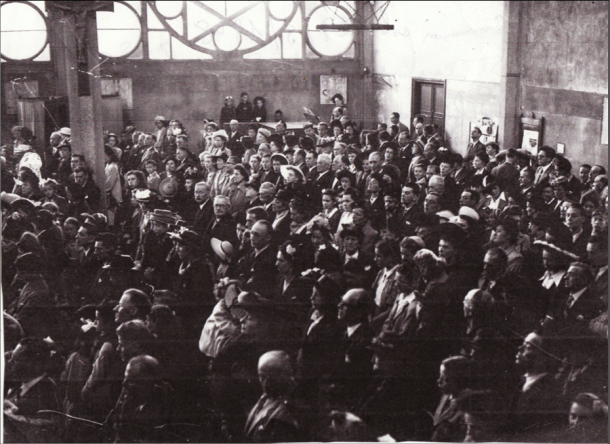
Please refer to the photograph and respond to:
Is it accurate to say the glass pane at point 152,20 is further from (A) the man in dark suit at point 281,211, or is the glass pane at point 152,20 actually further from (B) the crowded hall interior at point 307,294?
(A) the man in dark suit at point 281,211

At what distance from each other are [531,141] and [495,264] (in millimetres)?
5590

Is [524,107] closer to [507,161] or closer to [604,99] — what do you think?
[604,99]

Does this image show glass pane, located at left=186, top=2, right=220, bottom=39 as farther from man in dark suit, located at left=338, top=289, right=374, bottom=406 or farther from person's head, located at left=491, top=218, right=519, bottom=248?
man in dark suit, located at left=338, top=289, right=374, bottom=406

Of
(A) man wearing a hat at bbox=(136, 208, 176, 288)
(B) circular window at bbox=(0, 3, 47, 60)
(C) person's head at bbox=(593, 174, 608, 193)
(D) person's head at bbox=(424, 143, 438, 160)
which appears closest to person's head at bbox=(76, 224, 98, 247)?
(A) man wearing a hat at bbox=(136, 208, 176, 288)

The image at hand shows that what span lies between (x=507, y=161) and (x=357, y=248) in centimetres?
293

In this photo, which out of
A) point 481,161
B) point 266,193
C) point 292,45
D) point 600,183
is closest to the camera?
point 600,183

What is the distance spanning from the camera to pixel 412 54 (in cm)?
1166

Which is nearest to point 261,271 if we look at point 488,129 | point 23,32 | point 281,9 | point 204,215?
point 204,215

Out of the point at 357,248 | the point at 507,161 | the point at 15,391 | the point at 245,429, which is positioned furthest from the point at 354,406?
the point at 507,161

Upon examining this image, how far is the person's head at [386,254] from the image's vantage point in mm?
4062

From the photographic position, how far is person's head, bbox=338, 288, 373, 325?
136 inches

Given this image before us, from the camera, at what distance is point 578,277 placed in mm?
3471

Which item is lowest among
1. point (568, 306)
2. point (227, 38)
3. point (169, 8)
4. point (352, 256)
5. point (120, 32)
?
point (568, 306)

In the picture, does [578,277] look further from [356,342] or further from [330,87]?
[330,87]
